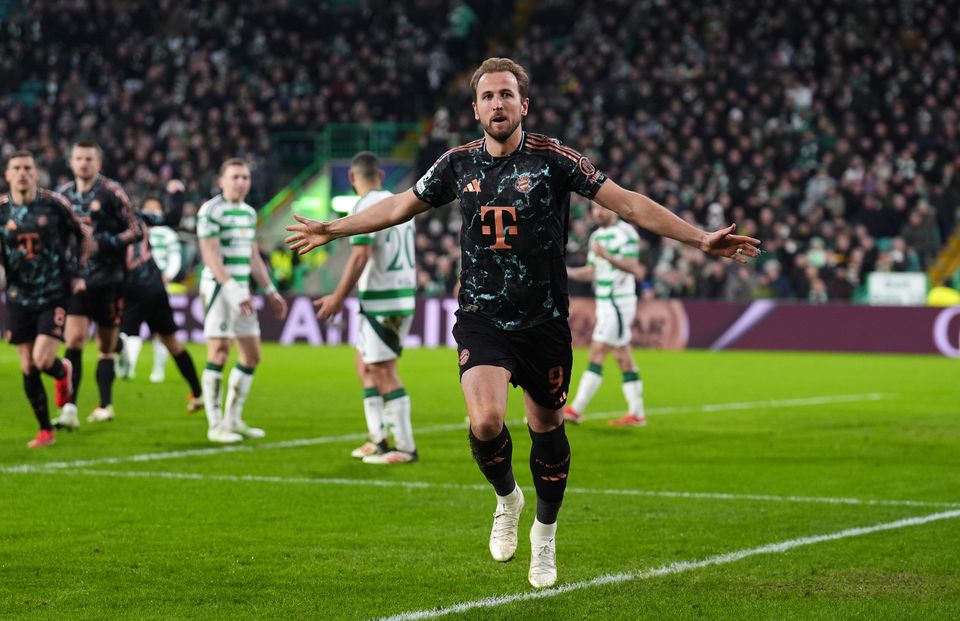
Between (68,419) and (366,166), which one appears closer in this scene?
(366,166)

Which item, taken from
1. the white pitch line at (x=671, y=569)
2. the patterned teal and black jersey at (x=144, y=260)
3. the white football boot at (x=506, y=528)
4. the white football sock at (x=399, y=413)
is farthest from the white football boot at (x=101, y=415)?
the white pitch line at (x=671, y=569)

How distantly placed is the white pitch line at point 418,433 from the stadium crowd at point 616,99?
412 inches

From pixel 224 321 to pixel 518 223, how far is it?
253 inches

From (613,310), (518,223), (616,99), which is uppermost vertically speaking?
(616,99)

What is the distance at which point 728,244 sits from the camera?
6195 mm

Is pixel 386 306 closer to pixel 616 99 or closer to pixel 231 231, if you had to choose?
pixel 231 231

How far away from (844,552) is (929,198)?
22758 mm

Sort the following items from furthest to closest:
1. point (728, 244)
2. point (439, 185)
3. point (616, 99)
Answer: point (616, 99) < point (439, 185) < point (728, 244)

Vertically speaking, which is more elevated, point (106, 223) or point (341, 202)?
point (341, 202)

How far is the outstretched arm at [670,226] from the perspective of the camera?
6180 mm

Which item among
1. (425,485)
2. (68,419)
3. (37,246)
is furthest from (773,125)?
(425,485)

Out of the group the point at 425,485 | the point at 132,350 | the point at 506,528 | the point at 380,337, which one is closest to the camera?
the point at 506,528

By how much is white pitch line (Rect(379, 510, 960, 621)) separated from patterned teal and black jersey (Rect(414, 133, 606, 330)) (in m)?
1.20

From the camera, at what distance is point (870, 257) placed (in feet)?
91.5
